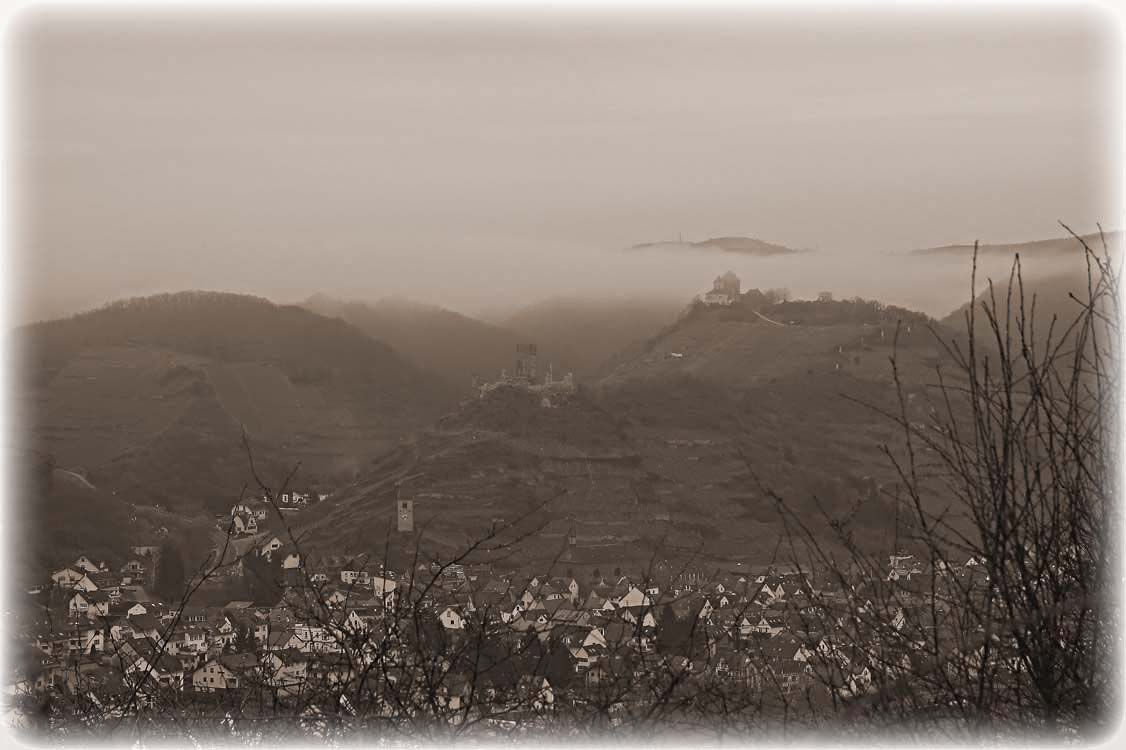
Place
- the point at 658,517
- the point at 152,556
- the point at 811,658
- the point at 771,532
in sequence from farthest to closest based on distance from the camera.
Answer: the point at 658,517, the point at 771,532, the point at 152,556, the point at 811,658

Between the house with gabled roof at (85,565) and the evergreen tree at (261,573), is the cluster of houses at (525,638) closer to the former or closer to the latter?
the evergreen tree at (261,573)

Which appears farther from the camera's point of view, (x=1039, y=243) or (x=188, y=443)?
(x=188, y=443)

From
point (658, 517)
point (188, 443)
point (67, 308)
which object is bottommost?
point (658, 517)

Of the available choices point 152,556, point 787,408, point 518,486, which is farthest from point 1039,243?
point 152,556

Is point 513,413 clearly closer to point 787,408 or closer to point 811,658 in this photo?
point 787,408

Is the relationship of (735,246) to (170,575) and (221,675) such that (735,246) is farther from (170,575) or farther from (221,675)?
(221,675)

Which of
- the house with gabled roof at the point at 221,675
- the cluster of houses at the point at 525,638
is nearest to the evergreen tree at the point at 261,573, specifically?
the cluster of houses at the point at 525,638
